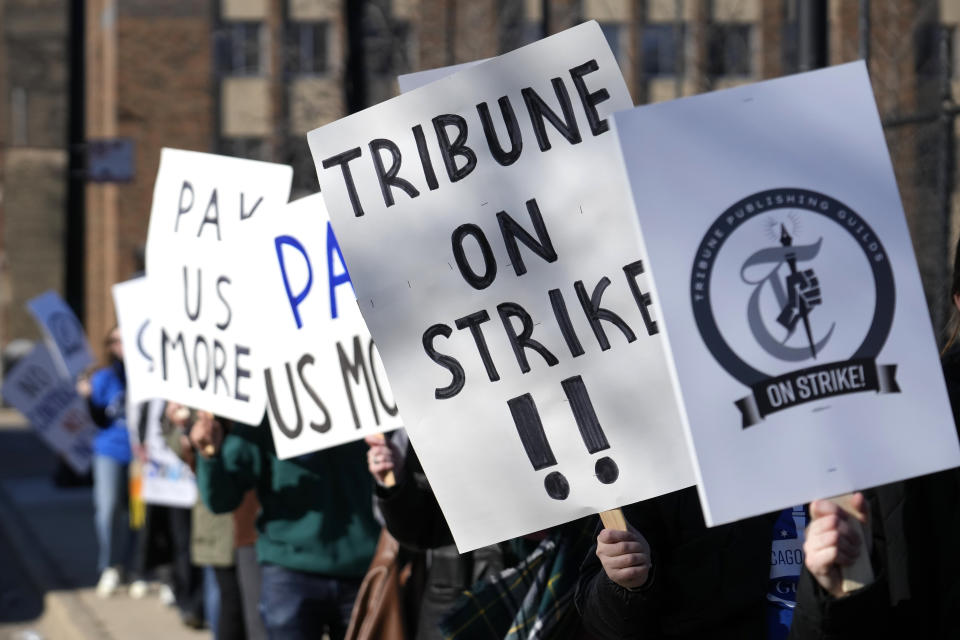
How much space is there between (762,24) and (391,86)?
6.43 metres

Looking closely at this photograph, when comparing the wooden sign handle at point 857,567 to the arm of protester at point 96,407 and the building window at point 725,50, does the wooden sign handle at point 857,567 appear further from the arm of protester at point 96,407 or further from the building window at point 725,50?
the arm of protester at point 96,407

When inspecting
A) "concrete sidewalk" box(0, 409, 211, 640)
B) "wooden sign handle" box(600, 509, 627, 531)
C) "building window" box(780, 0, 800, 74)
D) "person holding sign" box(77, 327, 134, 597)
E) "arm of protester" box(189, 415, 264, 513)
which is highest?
"building window" box(780, 0, 800, 74)

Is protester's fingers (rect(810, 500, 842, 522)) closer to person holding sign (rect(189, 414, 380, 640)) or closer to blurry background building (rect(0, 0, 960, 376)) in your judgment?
person holding sign (rect(189, 414, 380, 640))

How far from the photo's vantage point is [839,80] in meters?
2.10

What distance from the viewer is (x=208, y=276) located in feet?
14.4

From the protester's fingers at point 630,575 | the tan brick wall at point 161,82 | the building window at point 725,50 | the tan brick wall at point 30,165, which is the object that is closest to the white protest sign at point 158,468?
the building window at point 725,50

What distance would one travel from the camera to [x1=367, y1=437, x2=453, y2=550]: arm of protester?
12.5 ft

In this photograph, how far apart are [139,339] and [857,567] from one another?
12.2 feet

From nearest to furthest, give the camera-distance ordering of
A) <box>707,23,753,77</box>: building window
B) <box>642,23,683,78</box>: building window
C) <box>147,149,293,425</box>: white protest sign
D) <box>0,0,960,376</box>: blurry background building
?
<box>147,149,293,425</box>: white protest sign → <box>0,0,960,376</box>: blurry background building → <box>707,23,753,77</box>: building window → <box>642,23,683,78</box>: building window

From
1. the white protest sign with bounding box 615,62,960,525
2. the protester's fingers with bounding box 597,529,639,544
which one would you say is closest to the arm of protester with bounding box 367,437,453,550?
the protester's fingers with bounding box 597,529,639,544

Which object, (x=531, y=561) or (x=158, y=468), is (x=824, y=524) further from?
(x=158, y=468)

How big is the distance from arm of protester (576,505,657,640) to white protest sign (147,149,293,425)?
1.74 m

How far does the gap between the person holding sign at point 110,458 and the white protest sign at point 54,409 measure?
1.17 metres

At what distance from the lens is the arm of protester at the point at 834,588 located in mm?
1938
